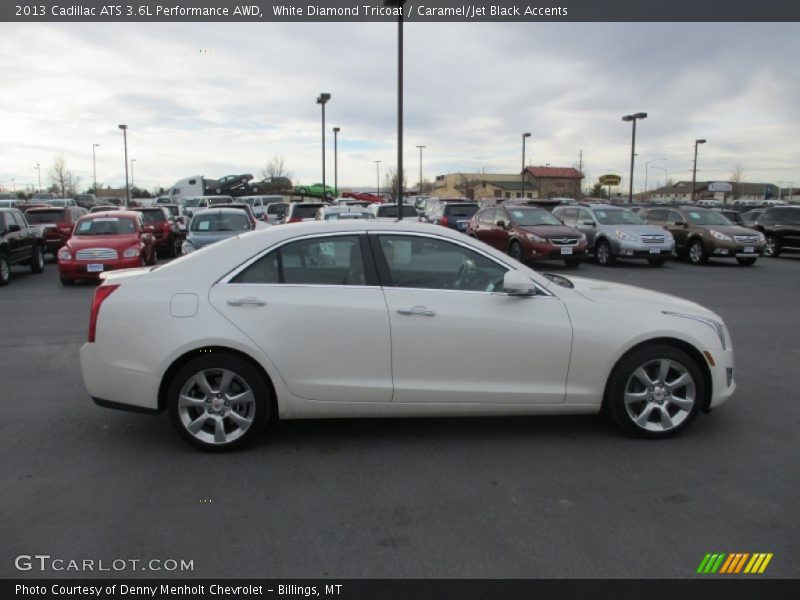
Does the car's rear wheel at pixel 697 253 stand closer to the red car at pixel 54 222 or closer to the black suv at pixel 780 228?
the black suv at pixel 780 228

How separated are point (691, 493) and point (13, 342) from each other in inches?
317

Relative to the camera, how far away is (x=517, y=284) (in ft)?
14.7

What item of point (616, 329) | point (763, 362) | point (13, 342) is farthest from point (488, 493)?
point (13, 342)

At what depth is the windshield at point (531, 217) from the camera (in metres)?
18.1

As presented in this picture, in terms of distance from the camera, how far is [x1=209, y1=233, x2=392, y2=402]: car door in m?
4.44

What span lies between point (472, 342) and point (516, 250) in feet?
44.7

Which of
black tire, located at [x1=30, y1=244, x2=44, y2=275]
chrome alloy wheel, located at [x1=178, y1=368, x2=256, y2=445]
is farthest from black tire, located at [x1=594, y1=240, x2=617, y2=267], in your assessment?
chrome alloy wheel, located at [x1=178, y1=368, x2=256, y2=445]

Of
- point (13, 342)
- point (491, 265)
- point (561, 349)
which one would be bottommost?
point (13, 342)

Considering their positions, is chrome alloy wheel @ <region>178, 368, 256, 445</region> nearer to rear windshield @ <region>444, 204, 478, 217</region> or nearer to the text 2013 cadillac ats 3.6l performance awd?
the text 2013 cadillac ats 3.6l performance awd

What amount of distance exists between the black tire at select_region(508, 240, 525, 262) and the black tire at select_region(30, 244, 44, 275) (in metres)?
12.3

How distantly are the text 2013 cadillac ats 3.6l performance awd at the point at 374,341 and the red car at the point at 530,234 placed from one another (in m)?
12.3

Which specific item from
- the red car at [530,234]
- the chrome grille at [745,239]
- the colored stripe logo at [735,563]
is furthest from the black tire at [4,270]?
the chrome grille at [745,239]
